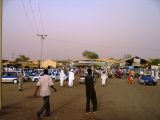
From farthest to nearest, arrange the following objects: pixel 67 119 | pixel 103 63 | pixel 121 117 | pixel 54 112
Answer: pixel 103 63
pixel 54 112
pixel 121 117
pixel 67 119

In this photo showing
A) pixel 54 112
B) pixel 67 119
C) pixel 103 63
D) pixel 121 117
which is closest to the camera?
pixel 67 119

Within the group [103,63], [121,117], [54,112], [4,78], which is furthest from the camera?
[103,63]

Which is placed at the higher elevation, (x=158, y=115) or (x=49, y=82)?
(x=49, y=82)

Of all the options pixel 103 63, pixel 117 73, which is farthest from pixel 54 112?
pixel 103 63

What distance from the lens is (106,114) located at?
12.5 meters

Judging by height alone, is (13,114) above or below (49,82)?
below

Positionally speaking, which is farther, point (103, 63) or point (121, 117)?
point (103, 63)

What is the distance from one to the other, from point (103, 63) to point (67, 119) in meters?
60.2

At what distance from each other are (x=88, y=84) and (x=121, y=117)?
1.95m

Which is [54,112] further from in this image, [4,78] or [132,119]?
[4,78]

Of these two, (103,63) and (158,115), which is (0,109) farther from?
(103,63)

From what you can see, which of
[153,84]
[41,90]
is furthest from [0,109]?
[153,84]

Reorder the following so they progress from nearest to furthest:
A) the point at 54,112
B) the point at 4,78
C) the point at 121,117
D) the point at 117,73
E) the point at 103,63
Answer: the point at 121,117
the point at 54,112
the point at 4,78
the point at 117,73
the point at 103,63

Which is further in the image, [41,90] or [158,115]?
[158,115]
